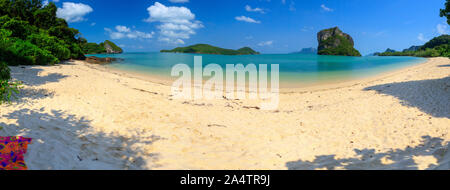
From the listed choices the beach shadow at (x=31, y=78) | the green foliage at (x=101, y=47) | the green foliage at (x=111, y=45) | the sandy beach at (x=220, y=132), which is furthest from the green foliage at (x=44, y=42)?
the green foliage at (x=111, y=45)

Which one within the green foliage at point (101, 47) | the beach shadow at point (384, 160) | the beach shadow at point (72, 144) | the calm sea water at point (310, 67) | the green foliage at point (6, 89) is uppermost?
the green foliage at point (101, 47)

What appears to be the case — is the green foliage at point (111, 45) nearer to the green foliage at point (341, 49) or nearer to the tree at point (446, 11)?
the tree at point (446, 11)

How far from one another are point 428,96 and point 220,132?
11.5 metres

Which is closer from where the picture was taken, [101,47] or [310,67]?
[310,67]

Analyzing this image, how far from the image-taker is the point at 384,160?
17.2 feet

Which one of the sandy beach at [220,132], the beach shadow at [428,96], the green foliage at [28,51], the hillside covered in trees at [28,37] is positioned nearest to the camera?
the sandy beach at [220,132]

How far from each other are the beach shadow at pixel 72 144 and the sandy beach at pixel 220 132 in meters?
0.02

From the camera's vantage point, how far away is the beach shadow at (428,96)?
850 cm

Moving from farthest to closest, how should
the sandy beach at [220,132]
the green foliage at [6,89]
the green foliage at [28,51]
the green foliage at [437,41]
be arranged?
the green foliage at [437,41]
the green foliage at [28,51]
the green foliage at [6,89]
the sandy beach at [220,132]

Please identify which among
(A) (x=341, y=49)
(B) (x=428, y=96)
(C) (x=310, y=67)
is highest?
(A) (x=341, y=49)

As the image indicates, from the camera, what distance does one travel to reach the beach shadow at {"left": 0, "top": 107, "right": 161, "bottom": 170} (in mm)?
4125

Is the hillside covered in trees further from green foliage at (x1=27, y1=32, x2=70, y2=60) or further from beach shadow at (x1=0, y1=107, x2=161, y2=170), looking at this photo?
beach shadow at (x1=0, y1=107, x2=161, y2=170)

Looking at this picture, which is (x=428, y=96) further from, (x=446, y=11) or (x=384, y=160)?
(x=384, y=160)

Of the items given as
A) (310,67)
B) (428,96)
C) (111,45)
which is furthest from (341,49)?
(111,45)
